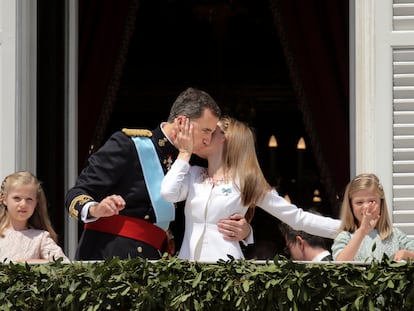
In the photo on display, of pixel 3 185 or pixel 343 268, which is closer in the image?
pixel 343 268

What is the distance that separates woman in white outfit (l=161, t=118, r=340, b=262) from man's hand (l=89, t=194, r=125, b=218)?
25 centimetres

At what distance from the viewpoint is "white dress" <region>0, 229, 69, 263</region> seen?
5.06 metres

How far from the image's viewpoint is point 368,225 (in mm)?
4934

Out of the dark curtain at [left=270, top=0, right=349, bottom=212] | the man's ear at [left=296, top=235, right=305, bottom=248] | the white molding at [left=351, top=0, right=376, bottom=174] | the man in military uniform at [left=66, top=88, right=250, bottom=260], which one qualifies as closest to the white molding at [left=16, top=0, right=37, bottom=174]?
the man in military uniform at [left=66, top=88, right=250, bottom=260]

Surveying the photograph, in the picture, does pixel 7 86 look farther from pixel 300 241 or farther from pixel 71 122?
pixel 300 241

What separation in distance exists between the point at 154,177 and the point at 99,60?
3.32m

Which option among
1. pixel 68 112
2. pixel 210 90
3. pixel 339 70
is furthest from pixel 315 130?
pixel 68 112

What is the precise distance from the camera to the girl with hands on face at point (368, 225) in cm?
496

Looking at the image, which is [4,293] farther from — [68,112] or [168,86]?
[168,86]

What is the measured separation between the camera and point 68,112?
6191 mm

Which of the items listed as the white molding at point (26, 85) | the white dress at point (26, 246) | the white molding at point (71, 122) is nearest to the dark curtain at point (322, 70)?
the white molding at point (71, 122)

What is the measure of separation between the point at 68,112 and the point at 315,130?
259 cm

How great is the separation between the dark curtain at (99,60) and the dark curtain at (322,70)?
1.05 metres

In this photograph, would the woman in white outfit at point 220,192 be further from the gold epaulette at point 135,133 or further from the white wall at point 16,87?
the white wall at point 16,87
